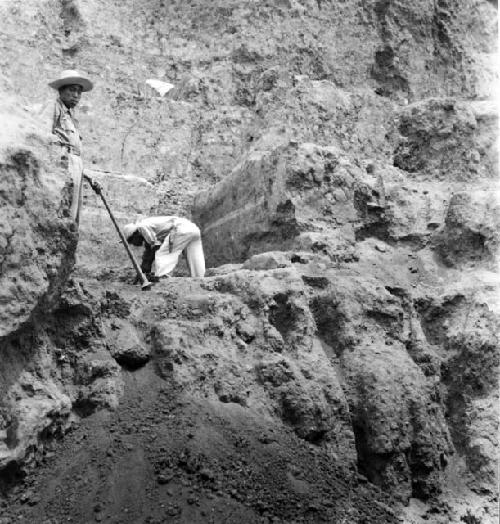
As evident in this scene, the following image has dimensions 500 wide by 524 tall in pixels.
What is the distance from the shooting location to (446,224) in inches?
535

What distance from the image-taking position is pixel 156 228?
39.7ft

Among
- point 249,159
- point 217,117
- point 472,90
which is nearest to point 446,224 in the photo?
point 249,159

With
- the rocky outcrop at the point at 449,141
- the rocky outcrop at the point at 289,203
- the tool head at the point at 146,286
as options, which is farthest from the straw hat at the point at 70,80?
the rocky outcrop at the point at 449,141

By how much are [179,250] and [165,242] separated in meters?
0.18

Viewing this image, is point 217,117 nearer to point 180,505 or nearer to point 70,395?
point 70,395

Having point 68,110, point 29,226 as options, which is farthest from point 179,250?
point 29,226

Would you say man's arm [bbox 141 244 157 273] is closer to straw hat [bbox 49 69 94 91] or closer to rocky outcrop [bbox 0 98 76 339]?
straw hat [bbox 49 69 94 91]

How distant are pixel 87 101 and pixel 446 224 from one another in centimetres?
575

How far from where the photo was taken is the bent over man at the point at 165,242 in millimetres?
11922

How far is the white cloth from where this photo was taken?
11.9m

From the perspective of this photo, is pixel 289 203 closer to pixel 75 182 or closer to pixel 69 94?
pixel 69 94

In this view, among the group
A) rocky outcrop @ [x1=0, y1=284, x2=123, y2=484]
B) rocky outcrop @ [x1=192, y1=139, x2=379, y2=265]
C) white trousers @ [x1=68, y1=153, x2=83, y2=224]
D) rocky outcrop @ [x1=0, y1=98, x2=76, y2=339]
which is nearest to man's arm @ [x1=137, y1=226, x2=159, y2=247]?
rocky outcrop @ [x1=192, y1=139, x2=379, y2=265]

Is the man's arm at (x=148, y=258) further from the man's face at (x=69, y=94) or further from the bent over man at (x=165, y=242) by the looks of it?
→ the man's face at (x=69, y=94)

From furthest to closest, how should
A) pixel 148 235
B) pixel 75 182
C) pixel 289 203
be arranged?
pixel 289 203, pixel 148 235, pixel 75 182
